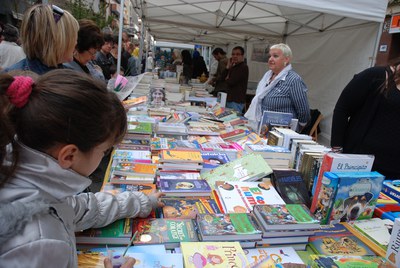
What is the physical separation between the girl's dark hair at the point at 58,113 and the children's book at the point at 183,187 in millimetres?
669

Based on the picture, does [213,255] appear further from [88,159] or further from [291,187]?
[291,187]

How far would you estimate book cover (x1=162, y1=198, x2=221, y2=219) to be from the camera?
4.09ft

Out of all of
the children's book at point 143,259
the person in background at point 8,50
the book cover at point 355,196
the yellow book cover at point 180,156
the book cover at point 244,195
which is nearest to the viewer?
the children's book at point 143,259

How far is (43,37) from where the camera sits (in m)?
1.59

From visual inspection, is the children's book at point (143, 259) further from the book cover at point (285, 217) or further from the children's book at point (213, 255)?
the book cover at point (285, 217)

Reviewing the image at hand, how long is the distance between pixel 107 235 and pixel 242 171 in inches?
32.1

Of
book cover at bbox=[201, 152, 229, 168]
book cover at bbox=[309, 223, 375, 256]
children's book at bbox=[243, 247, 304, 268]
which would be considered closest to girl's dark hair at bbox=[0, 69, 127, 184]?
children's book at bbox=[243, 247, 304, 268]

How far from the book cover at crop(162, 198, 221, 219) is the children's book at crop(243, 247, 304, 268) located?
0.26m

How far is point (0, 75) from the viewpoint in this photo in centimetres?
69

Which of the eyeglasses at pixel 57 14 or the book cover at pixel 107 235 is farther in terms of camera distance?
the eyeglasses at pixel 57 14

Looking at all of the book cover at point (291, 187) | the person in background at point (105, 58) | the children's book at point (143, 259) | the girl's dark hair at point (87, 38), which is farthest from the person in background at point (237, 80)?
the children's book at point (143, 259)

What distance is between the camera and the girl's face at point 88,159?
80cm

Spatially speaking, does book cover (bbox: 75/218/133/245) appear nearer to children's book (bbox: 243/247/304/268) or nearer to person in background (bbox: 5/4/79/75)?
children's book (bbox: 243/247/304/268)

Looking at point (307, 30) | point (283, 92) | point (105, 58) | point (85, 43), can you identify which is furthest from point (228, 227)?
point (307, 30)
